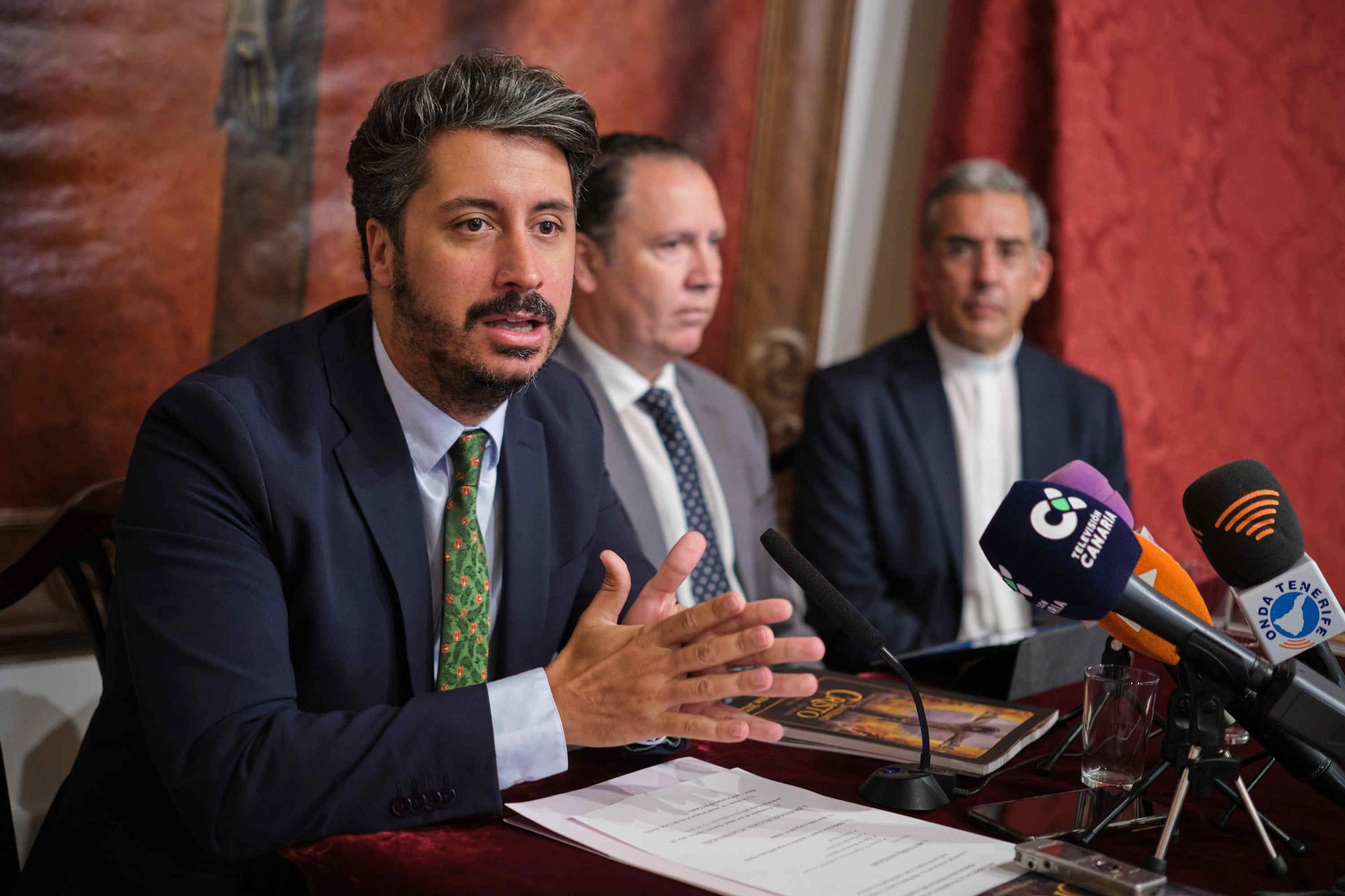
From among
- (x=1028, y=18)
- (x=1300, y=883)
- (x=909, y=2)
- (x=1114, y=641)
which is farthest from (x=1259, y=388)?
(x=1300, y=883)

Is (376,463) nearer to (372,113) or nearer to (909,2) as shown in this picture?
(372,113)

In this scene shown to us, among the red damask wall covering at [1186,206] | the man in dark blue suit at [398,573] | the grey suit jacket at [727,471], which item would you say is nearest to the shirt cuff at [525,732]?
the man in dark blue suit at [398,573]

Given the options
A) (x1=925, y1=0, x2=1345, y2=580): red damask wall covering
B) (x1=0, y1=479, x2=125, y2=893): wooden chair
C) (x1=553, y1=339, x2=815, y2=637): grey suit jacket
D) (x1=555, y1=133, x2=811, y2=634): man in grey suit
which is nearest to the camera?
(x1=0, y1=479, x2=125, y2=893): wooden chair

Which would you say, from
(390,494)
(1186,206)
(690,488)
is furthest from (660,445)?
(1186,206)

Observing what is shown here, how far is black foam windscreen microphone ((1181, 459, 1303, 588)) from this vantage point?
117 cm

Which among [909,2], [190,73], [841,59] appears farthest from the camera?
[909,2]

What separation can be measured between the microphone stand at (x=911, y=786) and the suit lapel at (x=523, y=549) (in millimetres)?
516

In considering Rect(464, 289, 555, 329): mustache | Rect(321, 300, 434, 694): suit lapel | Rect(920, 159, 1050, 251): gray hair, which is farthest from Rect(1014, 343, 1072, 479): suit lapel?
Rect(321, 300, 434, 694): suit lapel

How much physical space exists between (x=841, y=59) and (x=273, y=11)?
140 cm

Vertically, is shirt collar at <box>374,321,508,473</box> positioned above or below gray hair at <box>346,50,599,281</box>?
below

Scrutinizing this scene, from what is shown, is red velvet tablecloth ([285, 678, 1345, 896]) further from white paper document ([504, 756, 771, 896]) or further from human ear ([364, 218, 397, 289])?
human ear ([364, 218, 397, 289])

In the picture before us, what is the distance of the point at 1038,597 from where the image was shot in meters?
1.05

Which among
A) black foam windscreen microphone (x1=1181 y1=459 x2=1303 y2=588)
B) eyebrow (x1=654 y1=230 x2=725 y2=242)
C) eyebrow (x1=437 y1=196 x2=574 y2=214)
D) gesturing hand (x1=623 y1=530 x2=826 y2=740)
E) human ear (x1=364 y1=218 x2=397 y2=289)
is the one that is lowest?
gesturing hand (x1=623 y1=530 x2=826 y2=740)

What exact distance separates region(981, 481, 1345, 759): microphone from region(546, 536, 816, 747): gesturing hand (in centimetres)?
24
